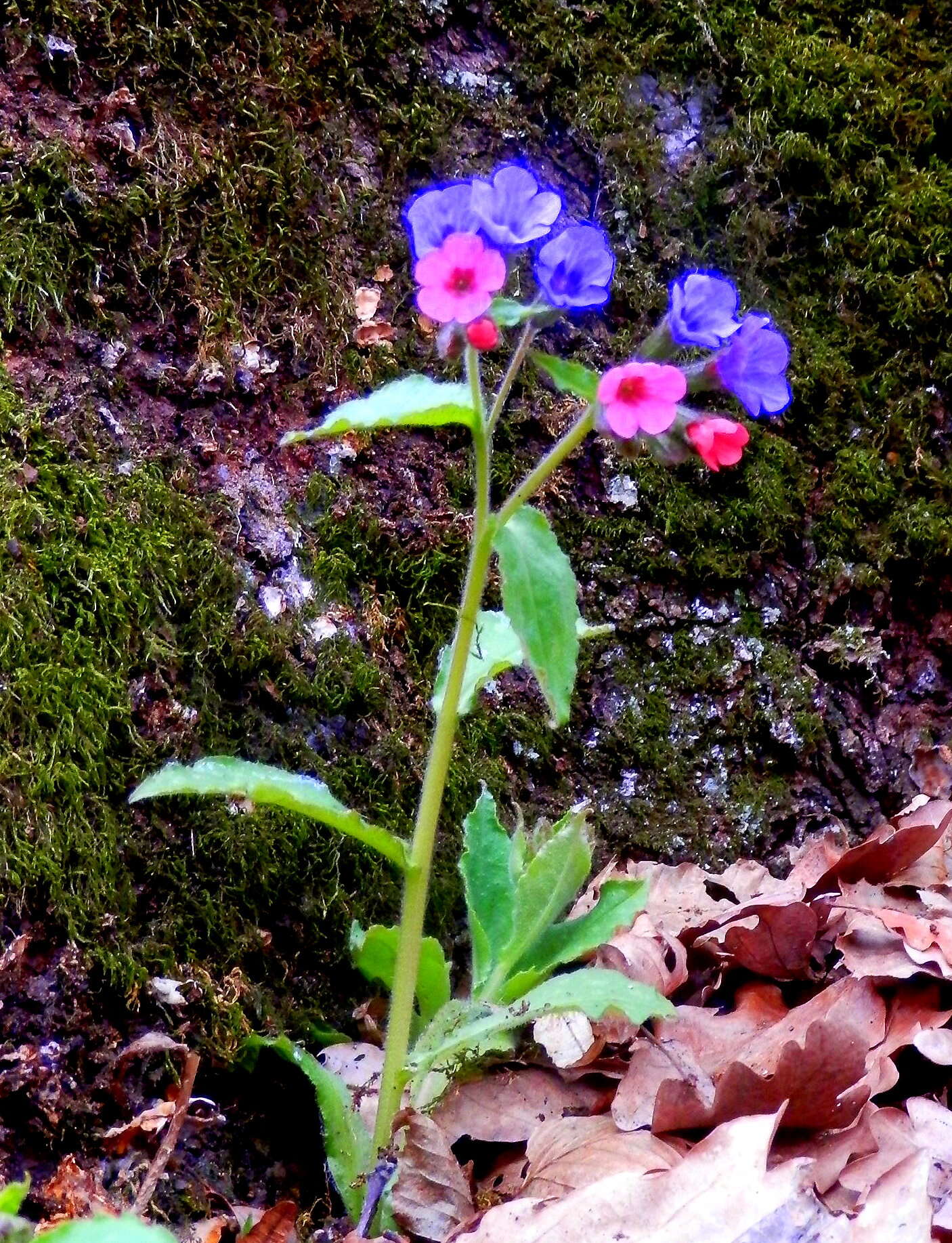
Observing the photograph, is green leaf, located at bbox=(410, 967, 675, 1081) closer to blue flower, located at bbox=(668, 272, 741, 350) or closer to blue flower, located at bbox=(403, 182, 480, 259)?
blue flower, located at bbox=(668, 272, 741, 350)

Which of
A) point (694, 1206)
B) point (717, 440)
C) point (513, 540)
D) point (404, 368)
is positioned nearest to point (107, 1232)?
point (694, 1206)

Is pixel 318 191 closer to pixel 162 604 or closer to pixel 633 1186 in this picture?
pixel 162 604

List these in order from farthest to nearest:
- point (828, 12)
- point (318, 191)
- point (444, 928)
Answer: point (828, 12), point (318, 191), point (444, 928)

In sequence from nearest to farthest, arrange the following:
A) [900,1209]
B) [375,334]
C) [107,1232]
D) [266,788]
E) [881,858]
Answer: [107,1232]
[900,1209]
[266,788]
[881,858]
[375,334]

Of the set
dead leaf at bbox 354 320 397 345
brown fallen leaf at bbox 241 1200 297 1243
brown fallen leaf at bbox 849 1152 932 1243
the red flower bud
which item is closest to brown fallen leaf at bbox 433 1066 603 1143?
brown fallen leaf at bbox 241 1200 297 1243

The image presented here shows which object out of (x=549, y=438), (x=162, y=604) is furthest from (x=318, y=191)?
(x=162, y=604)

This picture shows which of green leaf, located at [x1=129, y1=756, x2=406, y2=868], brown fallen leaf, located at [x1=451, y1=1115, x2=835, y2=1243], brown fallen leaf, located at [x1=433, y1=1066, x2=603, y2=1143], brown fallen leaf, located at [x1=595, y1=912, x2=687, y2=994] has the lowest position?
brown fallen leaf, located at [x1=433, y1=1066, x2=603, y2=1143]

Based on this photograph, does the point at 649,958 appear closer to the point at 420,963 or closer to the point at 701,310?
the point at 420,963
